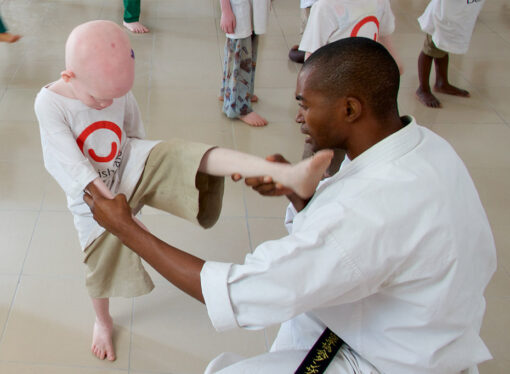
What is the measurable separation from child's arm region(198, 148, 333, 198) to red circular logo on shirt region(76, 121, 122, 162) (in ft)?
0.82

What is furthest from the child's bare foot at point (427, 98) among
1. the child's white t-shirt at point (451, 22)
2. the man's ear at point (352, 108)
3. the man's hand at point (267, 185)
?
the man's ear at point (352, 108)

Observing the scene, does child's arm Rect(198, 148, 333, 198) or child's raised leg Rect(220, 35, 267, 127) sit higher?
child's arm Rect(198, 148, 333, 198)

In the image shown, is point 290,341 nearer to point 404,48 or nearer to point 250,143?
point 250,143

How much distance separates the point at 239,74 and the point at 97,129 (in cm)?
155

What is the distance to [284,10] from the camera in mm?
4770

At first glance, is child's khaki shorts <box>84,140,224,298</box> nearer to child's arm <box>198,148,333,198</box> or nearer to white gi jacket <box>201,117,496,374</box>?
child's arm <box>198,148,333,198</box>

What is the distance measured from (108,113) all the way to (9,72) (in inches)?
93.6

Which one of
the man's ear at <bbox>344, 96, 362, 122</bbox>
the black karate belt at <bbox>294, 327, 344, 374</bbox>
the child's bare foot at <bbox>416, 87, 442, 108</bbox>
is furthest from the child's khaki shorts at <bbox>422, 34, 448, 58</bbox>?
the black karate belt at <bbox>294, 327, 344, 374</bbox>

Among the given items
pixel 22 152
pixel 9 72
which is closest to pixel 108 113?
pixel 22 152

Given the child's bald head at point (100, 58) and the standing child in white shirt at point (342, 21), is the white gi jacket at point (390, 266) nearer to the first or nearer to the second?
the child's bald head at point (100, 58)

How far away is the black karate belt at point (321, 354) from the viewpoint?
1.14 m

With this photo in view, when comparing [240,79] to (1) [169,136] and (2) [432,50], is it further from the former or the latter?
(2) [432,50]

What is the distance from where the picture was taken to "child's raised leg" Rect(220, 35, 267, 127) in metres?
2.74

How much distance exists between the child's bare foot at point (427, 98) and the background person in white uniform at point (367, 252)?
2290 mm
